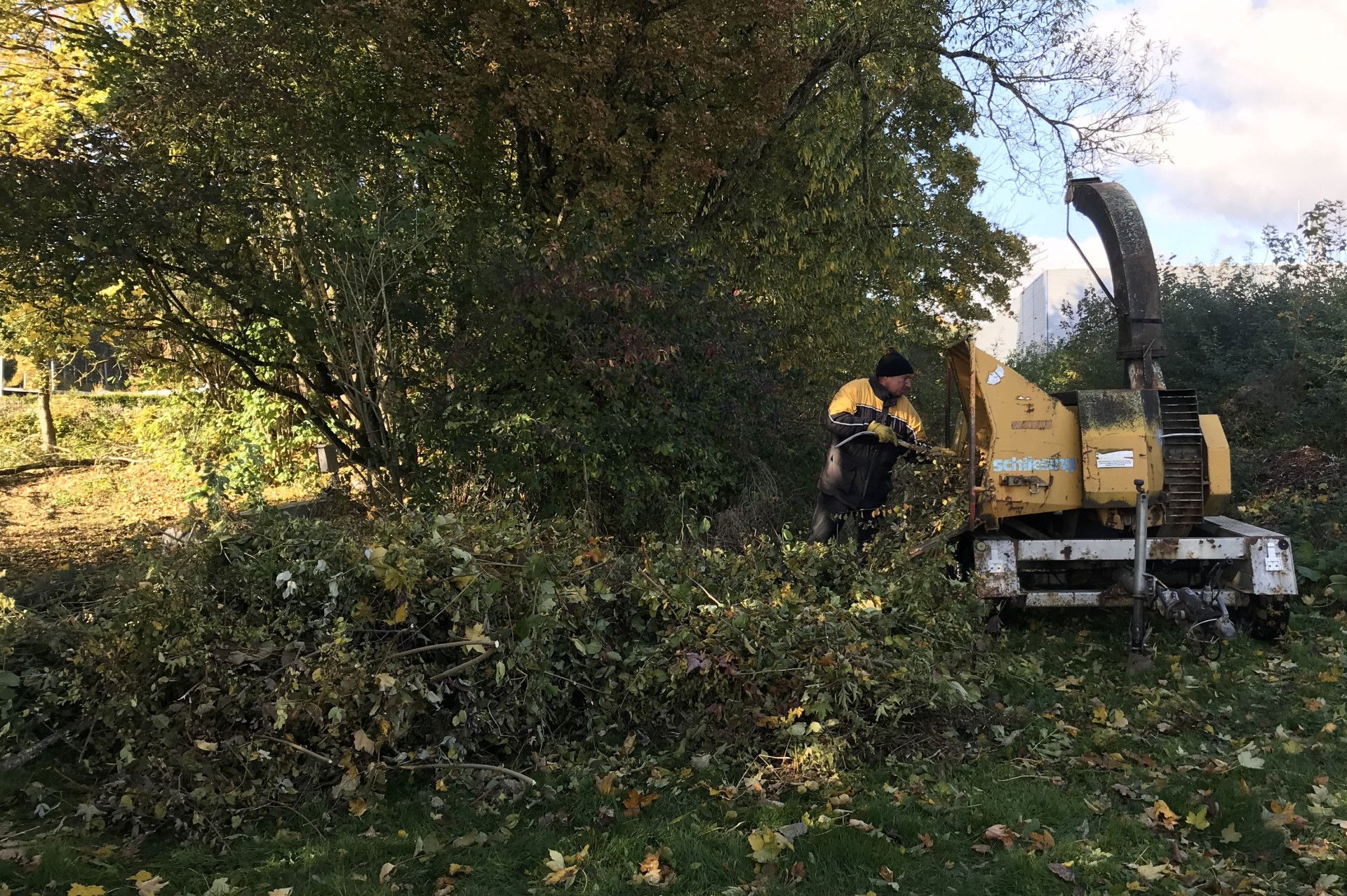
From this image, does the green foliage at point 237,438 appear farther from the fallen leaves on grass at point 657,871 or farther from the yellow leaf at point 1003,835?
the yellow leaf at point 1003,835

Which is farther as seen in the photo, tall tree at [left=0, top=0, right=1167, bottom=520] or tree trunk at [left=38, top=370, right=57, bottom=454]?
tree trunk at [left=38, top=370, right=57, bottom=454]

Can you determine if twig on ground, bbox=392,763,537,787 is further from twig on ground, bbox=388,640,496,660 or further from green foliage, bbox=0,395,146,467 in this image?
green foliage, bbox=0,395,146,467

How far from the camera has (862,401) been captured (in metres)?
6.36

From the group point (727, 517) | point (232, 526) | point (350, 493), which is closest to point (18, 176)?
point (350, 493)

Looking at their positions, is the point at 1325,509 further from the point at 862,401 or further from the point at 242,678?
the point at 242,678

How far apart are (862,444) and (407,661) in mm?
3508

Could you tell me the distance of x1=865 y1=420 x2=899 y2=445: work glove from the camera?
6.19 meters

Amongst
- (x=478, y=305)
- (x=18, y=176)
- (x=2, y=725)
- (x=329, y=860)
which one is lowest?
(x=329, y=860)

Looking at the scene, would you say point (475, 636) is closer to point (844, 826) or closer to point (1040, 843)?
point (844, 826)

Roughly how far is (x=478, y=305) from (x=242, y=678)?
13.3ft

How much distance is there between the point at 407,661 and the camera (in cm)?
425

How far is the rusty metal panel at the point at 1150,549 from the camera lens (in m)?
5.73

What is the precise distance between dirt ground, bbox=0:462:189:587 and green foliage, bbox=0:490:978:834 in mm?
4053

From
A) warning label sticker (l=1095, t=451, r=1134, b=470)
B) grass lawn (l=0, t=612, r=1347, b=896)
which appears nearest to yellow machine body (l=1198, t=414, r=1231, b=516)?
warning label sticker (l=1095, t=451, r=1134, b=470)
